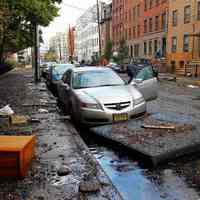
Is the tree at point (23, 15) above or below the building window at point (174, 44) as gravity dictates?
above

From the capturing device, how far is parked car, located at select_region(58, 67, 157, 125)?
7449mm

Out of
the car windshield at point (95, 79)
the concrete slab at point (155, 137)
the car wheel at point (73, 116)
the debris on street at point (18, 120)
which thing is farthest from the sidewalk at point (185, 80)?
the debris on street at point (18, 120)

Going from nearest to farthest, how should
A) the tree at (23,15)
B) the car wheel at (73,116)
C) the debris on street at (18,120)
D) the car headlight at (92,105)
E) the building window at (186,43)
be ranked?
1. the car headlight at (92,105)
2. the debris on street at (18,120)
3. the car wheel at (73,116)
4. the tree at (23,15)
5. the building window at (186,43)

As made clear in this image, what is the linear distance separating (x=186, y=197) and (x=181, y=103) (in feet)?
28.5

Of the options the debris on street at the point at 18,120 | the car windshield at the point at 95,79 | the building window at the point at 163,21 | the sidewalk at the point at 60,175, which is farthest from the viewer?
the building window at the point at 163,21

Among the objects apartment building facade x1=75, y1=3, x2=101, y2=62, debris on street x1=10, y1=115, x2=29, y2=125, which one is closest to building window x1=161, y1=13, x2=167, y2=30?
debris on street x1=10, y1=115, x2=29, y2=125

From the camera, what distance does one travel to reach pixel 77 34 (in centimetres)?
12106

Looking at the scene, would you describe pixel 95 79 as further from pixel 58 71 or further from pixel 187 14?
pixel 187 14

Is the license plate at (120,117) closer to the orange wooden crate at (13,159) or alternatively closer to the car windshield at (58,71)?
the orange wooden crate at (13,159)

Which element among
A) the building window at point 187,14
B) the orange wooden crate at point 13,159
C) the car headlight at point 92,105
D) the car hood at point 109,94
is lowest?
the orange wooden crate at point 13,159

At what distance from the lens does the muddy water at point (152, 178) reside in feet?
13.4

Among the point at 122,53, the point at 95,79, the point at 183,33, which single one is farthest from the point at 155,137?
the point at 122,53

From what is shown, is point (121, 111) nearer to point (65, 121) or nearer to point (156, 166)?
point (65, 121)

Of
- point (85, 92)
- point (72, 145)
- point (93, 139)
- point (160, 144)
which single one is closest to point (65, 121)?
point (85, 92)
